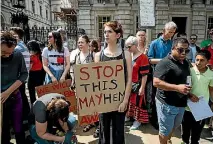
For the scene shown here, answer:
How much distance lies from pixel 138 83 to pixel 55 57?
152 centimetres

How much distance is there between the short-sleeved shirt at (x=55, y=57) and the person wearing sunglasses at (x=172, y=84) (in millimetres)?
1920

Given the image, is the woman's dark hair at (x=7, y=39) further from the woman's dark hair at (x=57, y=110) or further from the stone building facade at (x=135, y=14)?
the stone building facade at (x=135, y=14)

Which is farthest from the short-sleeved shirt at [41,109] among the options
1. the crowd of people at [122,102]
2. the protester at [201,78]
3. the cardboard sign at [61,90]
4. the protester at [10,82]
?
the protester at [201,78]

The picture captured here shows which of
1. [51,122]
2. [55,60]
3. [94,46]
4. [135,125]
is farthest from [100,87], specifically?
[94,46]

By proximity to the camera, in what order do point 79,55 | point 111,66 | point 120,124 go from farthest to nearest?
point 79,55
point 120,124
point 111,66

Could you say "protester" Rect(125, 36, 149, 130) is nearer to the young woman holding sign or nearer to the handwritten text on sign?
the young woman holding sign

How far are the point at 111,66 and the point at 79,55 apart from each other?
1.73 meters

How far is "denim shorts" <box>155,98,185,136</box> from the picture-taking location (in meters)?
2.75

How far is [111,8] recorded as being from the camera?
18141 millimetres

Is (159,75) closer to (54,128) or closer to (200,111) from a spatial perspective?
(200,111)

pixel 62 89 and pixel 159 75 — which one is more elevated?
pixel 159 75

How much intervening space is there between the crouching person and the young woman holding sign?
441 millimetres

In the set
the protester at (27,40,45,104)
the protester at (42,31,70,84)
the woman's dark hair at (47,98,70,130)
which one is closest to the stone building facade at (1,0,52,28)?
the protester at (27,40,45,104)

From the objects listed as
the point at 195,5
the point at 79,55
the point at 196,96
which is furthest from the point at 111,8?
the point at 196,96
